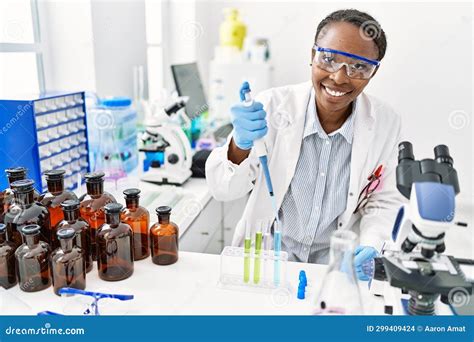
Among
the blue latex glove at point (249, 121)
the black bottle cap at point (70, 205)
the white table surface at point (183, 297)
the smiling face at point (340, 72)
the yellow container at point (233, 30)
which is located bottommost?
the white table surface at point (183, 297)

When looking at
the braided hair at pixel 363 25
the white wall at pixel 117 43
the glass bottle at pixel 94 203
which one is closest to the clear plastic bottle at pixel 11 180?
the glass bottle at pixel 94 203

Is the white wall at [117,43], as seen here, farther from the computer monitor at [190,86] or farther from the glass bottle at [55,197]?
the glass bottle at [55,197]

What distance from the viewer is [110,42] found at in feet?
7.79

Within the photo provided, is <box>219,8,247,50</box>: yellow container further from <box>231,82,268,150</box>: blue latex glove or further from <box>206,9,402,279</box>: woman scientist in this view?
<box>231,82,268,150</box>: blue latex glove

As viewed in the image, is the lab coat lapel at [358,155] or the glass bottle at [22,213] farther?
the lab coat lapel at [358,155]

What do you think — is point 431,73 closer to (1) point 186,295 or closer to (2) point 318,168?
(2) point 318,168

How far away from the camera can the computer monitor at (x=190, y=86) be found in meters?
2.66

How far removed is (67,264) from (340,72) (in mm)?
986

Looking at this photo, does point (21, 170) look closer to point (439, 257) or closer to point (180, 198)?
point (180, 198)

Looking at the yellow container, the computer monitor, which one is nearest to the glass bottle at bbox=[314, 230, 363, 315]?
the computer monitor

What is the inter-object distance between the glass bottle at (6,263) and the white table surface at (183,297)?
1.0 inches

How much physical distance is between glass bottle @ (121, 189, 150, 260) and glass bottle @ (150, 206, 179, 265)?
4cm

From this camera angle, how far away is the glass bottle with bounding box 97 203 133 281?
1114 millimetres

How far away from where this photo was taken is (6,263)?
107 centimetres
